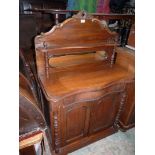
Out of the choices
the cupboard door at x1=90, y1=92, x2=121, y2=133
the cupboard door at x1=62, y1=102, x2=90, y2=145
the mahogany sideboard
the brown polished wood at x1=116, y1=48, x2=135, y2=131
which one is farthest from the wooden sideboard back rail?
the cupboard door at x1=90, y1=92, x2=121, y2=133

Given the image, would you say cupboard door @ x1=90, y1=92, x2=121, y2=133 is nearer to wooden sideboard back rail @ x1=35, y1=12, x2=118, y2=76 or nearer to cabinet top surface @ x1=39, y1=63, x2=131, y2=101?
cabinet top surface @ x1=39, y1=63, x2=131, y2=101

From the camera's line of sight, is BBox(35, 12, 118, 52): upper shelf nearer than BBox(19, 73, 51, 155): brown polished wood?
No

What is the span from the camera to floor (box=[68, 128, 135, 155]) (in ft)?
5.26

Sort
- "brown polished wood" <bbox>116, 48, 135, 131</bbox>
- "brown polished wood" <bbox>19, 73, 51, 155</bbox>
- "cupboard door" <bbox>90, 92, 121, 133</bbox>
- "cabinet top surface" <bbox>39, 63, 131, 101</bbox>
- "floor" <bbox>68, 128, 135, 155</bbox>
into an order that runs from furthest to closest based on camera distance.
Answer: "floor" <bbox>68, 128, 135, 155</bbox>
"brown polished wood" <bbox>116, 48, 135, 131</bbox>
"cupboard door" <bbox>90, 92, 121, 133</bbox>
"cabinet top surface" <bbox>39, 63, 131, 101</bbox>
"brown polished wood" <bbox>19, 73, 51, 155</bbox>

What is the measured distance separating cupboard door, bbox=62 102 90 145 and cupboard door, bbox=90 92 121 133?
7 centimetres

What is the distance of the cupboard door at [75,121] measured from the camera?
48.6 inches

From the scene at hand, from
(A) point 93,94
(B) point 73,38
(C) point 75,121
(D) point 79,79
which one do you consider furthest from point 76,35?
(C) point 75,121

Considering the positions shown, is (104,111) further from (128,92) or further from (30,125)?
(30,125)

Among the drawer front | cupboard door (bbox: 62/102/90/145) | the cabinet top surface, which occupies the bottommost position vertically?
cupboard door (bbox: 62/102/90/145)

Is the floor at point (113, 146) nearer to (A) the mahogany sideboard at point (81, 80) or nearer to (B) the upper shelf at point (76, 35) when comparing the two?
(A) the mahogany sideboard at point (81, 80)

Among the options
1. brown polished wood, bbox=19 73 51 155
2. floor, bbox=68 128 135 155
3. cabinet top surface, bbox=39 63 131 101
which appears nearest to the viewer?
brown polished wood, bbox=19 73 51 155

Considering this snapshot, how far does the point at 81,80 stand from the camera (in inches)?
50.8
